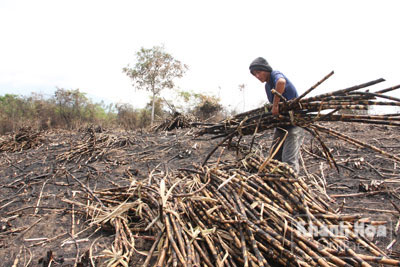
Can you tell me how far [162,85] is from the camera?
20.5 m

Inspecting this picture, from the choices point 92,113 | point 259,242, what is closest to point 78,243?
point 259,242

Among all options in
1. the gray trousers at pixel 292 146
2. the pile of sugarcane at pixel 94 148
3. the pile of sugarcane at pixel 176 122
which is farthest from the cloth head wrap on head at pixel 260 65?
the pile of sugarcane at pixel 176 122

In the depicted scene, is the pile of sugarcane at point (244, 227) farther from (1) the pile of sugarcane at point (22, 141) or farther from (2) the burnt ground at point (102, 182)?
(1) the pile of sugarcane at point (22, 141)

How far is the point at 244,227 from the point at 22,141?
296 inches

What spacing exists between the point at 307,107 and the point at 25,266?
94.2 inches

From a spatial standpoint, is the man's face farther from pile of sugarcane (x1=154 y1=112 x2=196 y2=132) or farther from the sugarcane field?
pile of sugarcane (x1=154 y1=112 x2=196 y2=132)

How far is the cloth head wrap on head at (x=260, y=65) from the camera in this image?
9.67 ft

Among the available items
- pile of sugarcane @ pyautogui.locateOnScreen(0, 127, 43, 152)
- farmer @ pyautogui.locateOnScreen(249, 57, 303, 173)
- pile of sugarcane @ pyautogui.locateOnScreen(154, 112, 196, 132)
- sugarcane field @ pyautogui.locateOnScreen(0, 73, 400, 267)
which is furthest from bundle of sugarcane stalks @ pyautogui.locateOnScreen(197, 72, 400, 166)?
pile of sugarcane @ pyautogui.locateOnScreen(0, 127, 43, 152)

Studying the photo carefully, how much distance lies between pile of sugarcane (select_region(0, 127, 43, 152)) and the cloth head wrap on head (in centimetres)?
660

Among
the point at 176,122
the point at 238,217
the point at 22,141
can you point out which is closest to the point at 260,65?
the point at 238,217

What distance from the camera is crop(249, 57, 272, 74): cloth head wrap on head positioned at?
295 centimetres

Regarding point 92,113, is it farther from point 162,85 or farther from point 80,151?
point 80,151

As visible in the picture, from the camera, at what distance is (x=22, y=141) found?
668cm

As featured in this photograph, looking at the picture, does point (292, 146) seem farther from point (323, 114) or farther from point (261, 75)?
point (323, 114)
